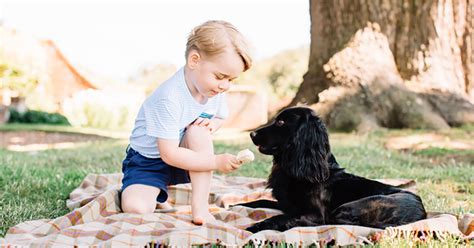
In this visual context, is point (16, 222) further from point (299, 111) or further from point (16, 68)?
point (16, 68)

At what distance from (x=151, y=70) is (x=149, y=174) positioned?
3453 cm

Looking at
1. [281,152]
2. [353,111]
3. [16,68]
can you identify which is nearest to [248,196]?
[281,152]

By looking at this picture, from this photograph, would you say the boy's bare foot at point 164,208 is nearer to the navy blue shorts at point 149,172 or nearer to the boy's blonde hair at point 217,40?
the navy blue shorts at point 149,172

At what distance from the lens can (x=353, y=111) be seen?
29.7ft

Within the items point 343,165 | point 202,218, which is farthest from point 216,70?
point 343,165

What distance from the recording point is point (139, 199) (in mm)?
3725

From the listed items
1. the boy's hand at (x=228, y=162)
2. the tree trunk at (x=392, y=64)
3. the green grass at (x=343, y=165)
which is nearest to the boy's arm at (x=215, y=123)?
the boy's hand at (x=228, y=162)

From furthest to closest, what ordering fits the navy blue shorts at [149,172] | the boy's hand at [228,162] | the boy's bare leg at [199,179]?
the navy blue shorts at [149,172]
the boy's bare leg at [199,179]
the boy's hand at [228,162]

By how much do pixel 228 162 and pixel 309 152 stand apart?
1.64ft

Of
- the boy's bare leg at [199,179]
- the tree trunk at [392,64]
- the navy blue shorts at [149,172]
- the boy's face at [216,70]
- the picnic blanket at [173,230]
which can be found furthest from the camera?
the tree trunk at [392,64]

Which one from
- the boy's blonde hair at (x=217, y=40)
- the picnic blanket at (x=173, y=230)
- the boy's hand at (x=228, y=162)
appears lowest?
Answer: the picnic blanket at (x=173, y=230)

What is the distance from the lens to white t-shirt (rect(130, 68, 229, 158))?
3.50 metres

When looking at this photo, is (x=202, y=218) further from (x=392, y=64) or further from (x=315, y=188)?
(x=392, y=64)

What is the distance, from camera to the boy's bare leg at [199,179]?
3533 millimetres
